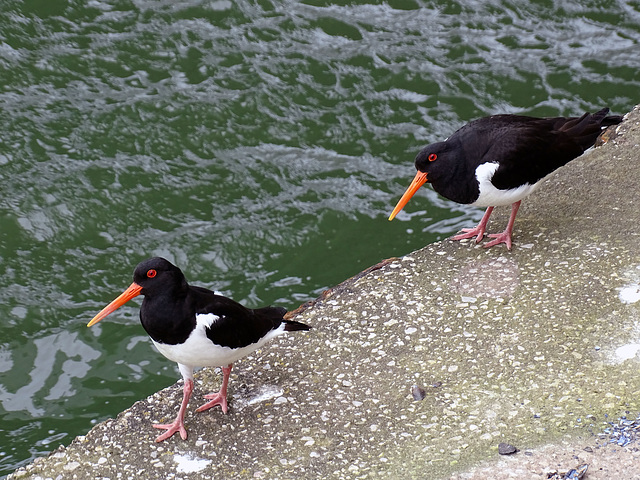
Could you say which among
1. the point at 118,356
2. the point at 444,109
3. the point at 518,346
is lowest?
the point at 118,356

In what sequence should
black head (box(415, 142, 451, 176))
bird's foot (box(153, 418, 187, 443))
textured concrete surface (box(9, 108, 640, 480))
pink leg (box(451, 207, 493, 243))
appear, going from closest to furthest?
textured concrete surface (box(9, 108, 640, 480))
bird's foot (box(153, 418, 187, 443))
black head (box(415, 142, 451, 176))
pink leg (box(451, 207, 493, 243))

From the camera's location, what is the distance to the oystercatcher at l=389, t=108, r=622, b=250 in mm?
5520

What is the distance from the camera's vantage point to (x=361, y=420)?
4.53 metres

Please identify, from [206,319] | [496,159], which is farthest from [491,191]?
[206,319]

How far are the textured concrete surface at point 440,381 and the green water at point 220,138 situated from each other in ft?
3.61

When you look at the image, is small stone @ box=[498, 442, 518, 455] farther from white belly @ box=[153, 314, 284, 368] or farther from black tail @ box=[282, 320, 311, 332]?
white belly @ box=[153, 314, 284, 368]

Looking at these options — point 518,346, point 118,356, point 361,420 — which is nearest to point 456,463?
point 361,420

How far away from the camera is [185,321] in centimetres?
431

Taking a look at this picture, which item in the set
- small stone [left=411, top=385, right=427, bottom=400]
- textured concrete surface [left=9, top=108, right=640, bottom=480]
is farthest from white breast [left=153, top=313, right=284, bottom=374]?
small stone [left=411, top=385, right=427, bottom=400]

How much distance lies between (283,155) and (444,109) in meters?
1.79

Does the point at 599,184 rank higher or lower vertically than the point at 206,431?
higher

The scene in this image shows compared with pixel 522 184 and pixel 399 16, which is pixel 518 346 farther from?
pixel 399 16

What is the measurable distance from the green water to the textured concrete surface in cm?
110

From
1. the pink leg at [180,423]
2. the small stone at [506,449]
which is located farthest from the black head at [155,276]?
the small stone at [506,449]
